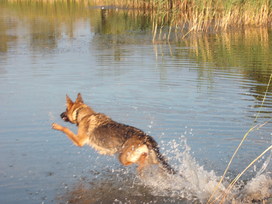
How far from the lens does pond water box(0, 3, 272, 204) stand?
7.14 m

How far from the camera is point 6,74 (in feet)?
49.5

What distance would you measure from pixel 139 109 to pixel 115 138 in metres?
Result: 3.79

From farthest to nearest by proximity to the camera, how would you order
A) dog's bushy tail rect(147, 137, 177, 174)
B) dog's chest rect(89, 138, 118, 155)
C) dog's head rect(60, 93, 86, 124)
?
dog's head rect(60, 93, 86, 124) → dog's chest rect(89, 138, 118, 155) → dog's bushy tail rect(147, 137, 177, 174)

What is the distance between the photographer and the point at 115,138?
7227mm

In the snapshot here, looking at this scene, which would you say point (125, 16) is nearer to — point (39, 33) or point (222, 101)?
point (39, 33)

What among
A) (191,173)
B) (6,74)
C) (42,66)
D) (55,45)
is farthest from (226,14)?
(191,173)

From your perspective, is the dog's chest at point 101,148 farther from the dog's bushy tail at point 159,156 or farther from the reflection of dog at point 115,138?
the dog's bushy tail at point 159,156

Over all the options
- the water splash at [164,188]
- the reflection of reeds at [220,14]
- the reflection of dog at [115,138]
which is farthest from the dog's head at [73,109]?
the reflection of reeds at [220,14]

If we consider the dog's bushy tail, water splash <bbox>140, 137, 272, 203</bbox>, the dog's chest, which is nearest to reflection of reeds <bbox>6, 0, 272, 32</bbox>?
the dog's chest

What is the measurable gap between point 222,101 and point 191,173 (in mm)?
4585

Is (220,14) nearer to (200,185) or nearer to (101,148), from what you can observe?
(101,148)

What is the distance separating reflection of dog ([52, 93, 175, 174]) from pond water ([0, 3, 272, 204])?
0.41 m

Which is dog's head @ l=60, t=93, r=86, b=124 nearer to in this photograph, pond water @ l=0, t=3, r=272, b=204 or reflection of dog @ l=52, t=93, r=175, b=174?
reflection of dog @ l=52, t=93, r=175, b=174

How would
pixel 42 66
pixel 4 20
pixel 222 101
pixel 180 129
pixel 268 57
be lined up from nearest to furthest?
pixel 180 129 → pixel 222 101 → pixel 42 66 → pixel 268 57 → pixel 4 20
